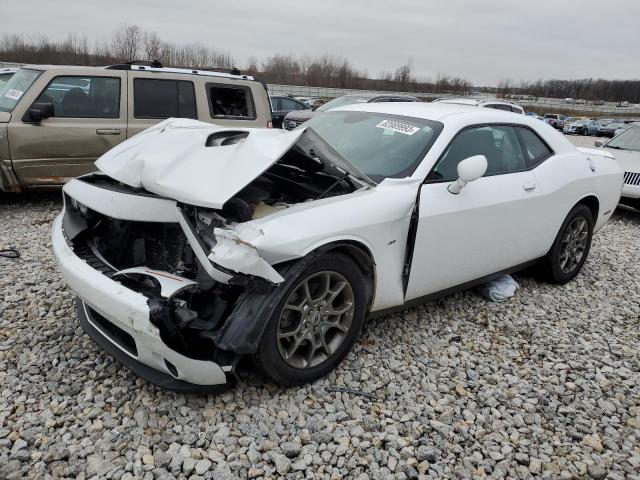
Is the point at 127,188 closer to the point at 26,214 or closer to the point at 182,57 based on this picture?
the point at 26,214

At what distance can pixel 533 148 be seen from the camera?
4047 millimetres

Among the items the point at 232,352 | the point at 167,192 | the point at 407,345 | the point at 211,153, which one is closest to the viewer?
the point at 232,352

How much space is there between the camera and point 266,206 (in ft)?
9.25

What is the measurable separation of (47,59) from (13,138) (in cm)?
3853

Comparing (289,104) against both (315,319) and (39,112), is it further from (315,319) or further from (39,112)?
(315,319)

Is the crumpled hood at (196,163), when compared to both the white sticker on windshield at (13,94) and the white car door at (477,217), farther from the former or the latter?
the white sticker on windshield at (13,94)

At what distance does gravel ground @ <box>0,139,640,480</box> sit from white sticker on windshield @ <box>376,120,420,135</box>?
141 cm

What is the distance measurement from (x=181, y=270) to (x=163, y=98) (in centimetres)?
451

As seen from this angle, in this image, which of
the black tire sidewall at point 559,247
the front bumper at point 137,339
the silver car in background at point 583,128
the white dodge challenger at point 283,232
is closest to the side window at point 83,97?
the white dodge challenger at point 283,232

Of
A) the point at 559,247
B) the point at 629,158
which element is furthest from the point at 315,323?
the point at 629,158

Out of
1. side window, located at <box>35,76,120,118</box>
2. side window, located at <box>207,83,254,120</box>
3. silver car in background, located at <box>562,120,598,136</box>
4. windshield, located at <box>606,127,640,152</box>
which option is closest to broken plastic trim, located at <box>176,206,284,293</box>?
side window, located at <box>35,76,120,118</box>

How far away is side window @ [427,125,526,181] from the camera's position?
3258 mm

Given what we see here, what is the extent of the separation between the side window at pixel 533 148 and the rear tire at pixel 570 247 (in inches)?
25.6

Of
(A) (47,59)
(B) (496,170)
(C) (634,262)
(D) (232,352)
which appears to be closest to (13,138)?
(D) (232,352)
